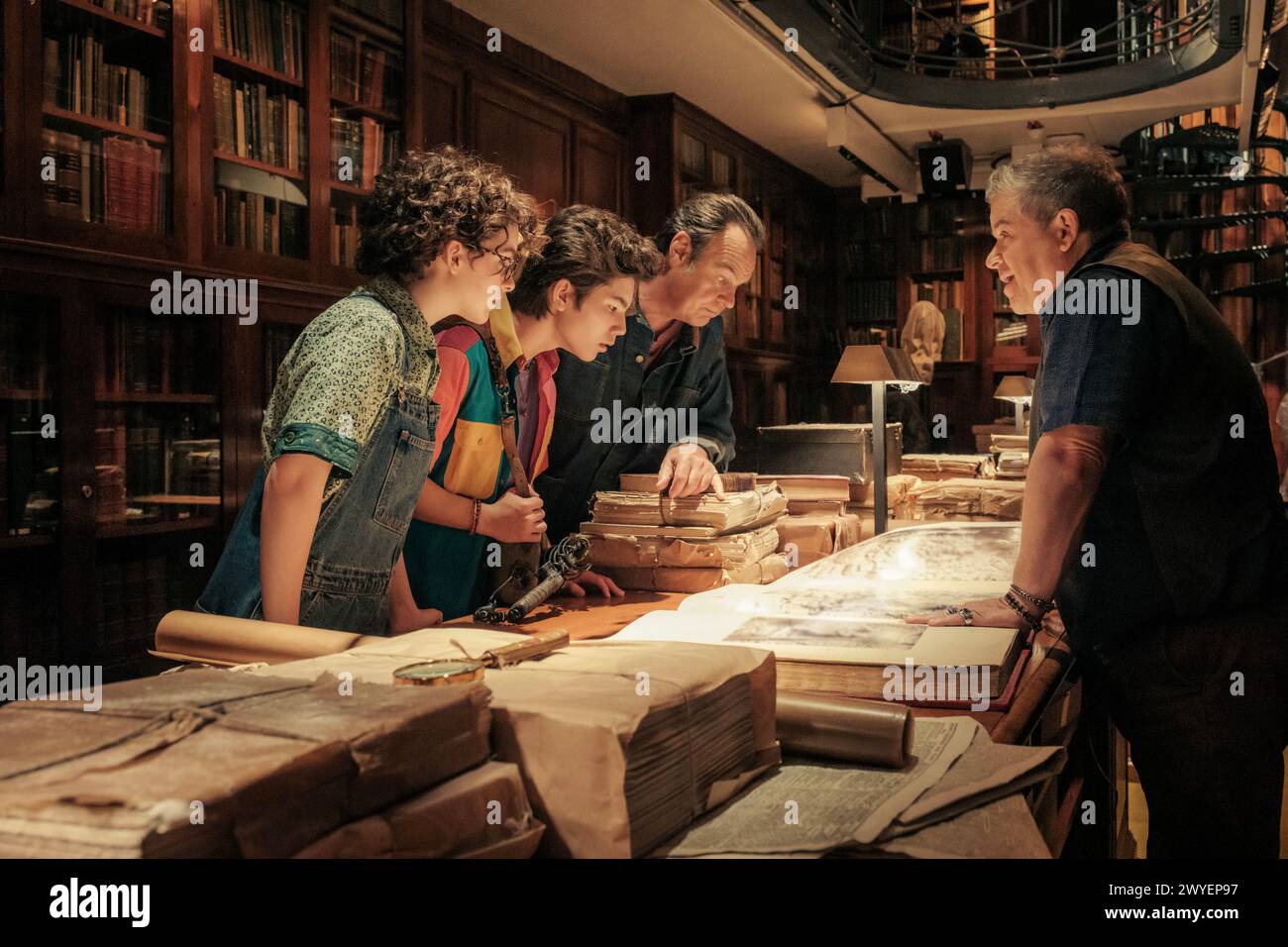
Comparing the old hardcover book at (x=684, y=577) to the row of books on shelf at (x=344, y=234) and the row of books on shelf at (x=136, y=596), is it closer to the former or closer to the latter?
the row of books on shelf at (x=136, y=596)

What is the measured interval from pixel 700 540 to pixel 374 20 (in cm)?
294

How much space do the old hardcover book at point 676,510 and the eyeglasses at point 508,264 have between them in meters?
0.49

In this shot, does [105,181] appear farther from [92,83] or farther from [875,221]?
[875,221]

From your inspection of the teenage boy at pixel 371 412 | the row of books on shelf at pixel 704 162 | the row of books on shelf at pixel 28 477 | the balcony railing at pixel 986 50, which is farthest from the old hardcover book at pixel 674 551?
the row of books on shelf at pixel 704 162

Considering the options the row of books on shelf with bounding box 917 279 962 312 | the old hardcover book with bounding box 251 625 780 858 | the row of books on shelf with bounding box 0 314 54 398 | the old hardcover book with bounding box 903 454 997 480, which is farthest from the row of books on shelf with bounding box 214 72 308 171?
the row of books on shelf with bounding box 917 279 962 312

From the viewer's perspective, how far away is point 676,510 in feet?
6.56

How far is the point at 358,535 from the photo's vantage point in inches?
62.5

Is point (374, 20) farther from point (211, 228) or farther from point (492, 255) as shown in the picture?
point (492, 255)

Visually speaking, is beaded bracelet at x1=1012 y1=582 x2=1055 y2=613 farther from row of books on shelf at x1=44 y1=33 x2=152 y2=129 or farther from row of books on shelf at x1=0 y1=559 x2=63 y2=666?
row of books on shelf at x1=44 y1=33 x2=152 y2=129

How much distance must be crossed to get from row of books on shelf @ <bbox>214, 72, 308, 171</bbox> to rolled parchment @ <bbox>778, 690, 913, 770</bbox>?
3.10m

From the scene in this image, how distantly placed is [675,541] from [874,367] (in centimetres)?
134

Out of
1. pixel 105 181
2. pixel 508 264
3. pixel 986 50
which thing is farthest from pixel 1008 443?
pixel 986 50

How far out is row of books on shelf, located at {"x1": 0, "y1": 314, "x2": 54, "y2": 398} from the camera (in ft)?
9.20
